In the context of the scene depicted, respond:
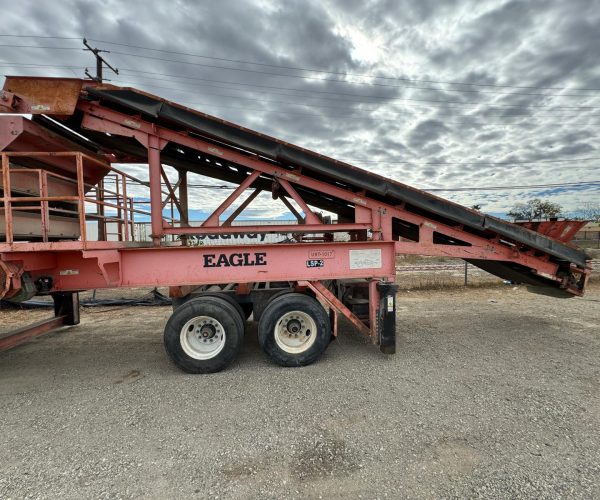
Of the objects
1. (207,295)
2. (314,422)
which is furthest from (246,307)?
(314,422)

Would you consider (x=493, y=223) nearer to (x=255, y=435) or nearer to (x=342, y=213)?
(x=342, y=213)

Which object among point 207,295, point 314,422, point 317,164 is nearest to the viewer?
point 314,422

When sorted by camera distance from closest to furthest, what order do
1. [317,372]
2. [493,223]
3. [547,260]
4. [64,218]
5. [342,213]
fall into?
[317,372]
[64,218]
[493,223]
[547,260]
[342,213]

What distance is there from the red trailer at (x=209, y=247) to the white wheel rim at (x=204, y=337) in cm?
1

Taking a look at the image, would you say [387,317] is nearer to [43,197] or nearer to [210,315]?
[210,315]

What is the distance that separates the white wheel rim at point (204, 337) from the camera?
461cm

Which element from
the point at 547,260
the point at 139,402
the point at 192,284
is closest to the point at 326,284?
the point at 192,284

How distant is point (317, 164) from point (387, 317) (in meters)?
2.67

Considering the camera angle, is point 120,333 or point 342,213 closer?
point 120,333

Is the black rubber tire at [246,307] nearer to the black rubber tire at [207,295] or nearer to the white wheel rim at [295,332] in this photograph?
the black rubber tire at [207,295]

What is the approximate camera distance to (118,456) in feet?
9.34

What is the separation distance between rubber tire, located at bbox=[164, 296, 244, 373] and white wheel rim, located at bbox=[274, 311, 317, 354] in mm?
608

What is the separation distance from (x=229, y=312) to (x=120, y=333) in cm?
350

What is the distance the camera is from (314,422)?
333cm
